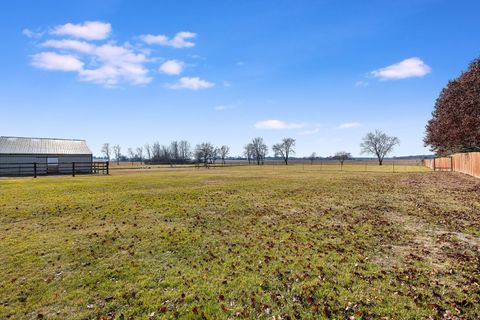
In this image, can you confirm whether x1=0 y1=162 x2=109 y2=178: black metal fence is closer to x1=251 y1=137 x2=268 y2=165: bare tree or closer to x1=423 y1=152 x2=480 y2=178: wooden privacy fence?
x1=423 y1=152 x2=480 y2=178: wooden privacy fence

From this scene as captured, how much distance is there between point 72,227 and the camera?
9180mm

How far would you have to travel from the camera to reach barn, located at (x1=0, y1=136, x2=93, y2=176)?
3841 cm

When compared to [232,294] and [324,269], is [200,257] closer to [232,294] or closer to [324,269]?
[232,294]

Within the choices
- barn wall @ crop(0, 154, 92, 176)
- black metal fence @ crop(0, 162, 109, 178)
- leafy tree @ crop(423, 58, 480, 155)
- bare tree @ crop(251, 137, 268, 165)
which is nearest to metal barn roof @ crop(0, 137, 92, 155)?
barn wall @ crop(0, 154, 92, 176)

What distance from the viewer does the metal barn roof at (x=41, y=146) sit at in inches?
1560

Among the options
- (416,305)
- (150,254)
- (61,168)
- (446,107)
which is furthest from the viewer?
(61,168)

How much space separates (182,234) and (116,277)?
9.66 ft

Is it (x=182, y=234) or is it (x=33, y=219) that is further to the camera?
(x=33, y=219)

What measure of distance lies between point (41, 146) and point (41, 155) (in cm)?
221

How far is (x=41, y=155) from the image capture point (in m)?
40.1

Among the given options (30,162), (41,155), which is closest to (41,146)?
(41,155)

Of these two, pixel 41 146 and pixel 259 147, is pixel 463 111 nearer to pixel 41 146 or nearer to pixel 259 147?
pixel 41 146

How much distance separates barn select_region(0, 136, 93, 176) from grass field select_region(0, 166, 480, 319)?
32.7 meters

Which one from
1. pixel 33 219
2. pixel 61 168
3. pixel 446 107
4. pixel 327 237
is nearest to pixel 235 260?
pixel 327 237
